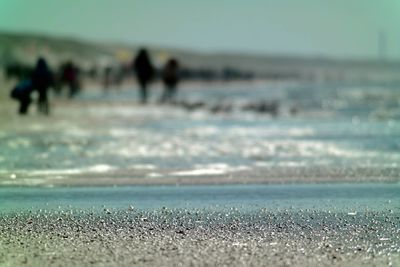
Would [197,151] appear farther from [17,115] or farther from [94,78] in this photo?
[94,78]

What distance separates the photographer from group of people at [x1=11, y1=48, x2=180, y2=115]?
75.6ft

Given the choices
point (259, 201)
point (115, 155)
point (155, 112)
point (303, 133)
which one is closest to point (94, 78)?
point (155, 112)

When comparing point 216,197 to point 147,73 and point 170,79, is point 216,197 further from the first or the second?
point 170,79

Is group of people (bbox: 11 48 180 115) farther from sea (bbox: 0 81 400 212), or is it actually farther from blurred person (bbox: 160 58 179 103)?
sea (bbox: 0 81 400 212)

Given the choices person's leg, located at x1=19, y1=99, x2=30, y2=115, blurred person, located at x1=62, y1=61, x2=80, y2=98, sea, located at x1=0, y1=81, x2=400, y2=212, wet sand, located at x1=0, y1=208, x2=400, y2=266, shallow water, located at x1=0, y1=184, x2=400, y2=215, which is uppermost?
blurred person, located at x1=62, y1=61, x2=80, y2=98

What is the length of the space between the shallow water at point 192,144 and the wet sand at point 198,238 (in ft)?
9.86

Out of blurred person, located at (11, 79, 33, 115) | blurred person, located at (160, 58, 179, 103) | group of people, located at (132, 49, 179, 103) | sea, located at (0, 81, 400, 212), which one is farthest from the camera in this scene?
blurred person, located at (160, 58, 179, 103)

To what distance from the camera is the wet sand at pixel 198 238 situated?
6.81 m

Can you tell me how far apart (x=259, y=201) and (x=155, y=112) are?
17493 mm

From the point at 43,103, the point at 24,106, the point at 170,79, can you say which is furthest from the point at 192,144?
the point at 170,79

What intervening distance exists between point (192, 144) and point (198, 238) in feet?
28.8

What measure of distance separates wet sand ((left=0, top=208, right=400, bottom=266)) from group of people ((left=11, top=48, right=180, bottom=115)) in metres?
14.6

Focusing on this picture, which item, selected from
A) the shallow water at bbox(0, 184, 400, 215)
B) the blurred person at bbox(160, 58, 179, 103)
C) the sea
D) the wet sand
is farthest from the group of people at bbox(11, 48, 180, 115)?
the wet sand

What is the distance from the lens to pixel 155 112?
26953mm
